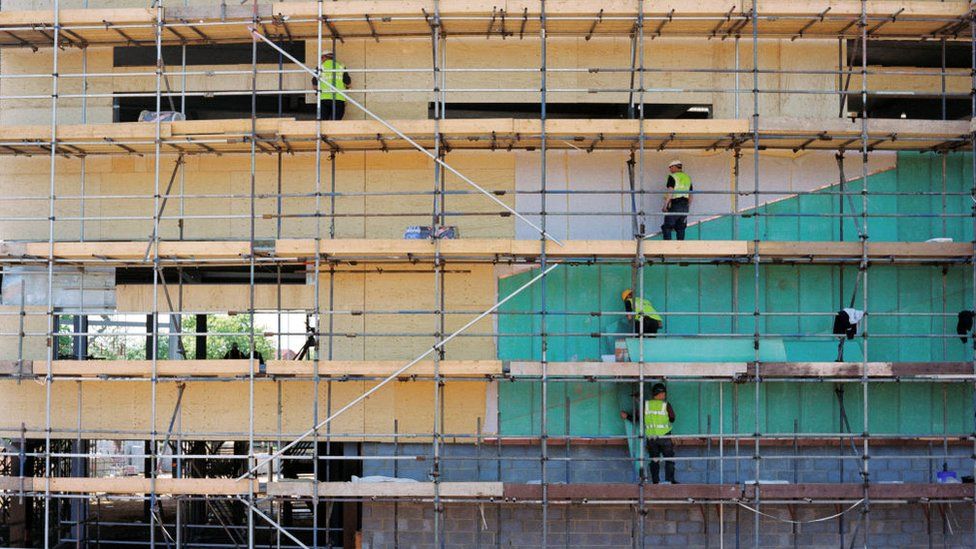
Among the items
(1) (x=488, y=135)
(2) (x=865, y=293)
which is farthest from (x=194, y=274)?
(2) (x=865, y=293)

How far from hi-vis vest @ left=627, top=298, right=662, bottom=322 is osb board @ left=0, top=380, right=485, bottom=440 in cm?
253

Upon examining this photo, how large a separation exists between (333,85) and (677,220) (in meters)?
5.44

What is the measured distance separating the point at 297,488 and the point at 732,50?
9242 millimetres

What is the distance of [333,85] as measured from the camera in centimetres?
1441

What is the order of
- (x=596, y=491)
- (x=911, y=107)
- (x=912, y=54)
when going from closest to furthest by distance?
1. (x=596, y=491)
2. (x=912, y=54)
3. (x=911, y=107)

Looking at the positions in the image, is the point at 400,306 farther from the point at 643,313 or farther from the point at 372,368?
the point at 643,313

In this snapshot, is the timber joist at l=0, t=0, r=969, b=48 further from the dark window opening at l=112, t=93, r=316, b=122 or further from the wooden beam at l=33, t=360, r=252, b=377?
the wooden beam at l=33, t=360, r=252, b=377

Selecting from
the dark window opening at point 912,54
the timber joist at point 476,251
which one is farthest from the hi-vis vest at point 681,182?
the dark window opening at point 912,54

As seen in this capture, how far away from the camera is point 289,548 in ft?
49.1

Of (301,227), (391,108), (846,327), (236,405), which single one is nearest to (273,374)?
(236,405)

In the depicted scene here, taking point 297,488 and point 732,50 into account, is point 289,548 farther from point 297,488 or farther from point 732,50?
point 732,50

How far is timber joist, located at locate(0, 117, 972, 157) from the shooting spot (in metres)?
14.0

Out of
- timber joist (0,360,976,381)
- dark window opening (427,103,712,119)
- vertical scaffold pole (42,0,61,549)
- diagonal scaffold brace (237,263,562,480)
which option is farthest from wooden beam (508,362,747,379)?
vertical scaffold pole (42,0,61,549)

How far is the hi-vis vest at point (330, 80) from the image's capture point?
47.3 ft
